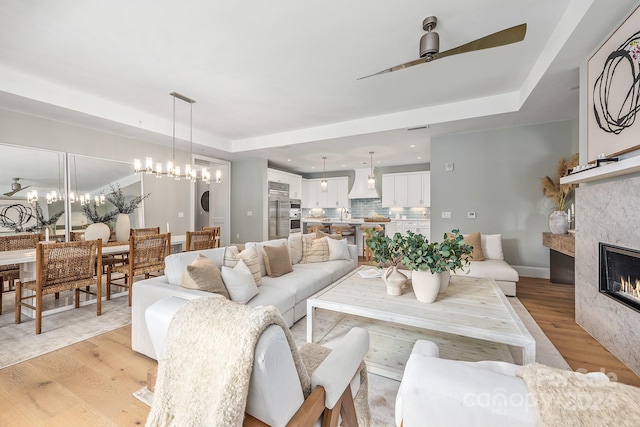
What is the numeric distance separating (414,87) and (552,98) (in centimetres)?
169

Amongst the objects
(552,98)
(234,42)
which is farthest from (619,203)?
(234,42)

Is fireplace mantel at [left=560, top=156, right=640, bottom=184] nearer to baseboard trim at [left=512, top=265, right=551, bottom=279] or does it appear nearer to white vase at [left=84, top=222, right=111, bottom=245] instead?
baseboard trim at [left=512, top=265, right=551, bottom=279]

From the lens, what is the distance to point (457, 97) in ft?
12.7

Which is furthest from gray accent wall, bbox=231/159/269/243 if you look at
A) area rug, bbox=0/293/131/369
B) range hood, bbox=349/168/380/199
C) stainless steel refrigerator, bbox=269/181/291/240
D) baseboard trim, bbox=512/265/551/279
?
baseboard trim, bbox=512/265/551/279

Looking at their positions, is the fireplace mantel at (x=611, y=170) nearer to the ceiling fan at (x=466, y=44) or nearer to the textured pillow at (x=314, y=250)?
the ceiling fan at (x=466, y=44)

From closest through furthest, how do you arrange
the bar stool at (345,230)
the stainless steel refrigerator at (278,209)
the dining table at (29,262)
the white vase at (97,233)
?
the dining table at (29,262), the white vase at (97,233), the bar stool at (345,230), the stainless steel refrigerator at (278,209)

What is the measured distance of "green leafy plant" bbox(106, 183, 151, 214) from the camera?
15.1ft

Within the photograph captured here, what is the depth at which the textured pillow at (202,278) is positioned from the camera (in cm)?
198

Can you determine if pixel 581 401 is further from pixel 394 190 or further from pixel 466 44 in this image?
pixel 394 190

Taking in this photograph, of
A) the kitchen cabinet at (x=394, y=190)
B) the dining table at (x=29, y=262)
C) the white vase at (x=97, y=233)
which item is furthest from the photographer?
the kitchen cabinet at (x=394, y=190)

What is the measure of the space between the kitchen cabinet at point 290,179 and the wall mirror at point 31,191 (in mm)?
3967

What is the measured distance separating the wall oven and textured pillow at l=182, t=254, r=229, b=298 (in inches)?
229

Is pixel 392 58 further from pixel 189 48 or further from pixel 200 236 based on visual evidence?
pixel 200 236

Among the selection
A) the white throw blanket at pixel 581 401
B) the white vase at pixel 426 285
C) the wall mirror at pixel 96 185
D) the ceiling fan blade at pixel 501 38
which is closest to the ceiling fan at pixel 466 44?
the ceiling fan blade at pixel 501 38
